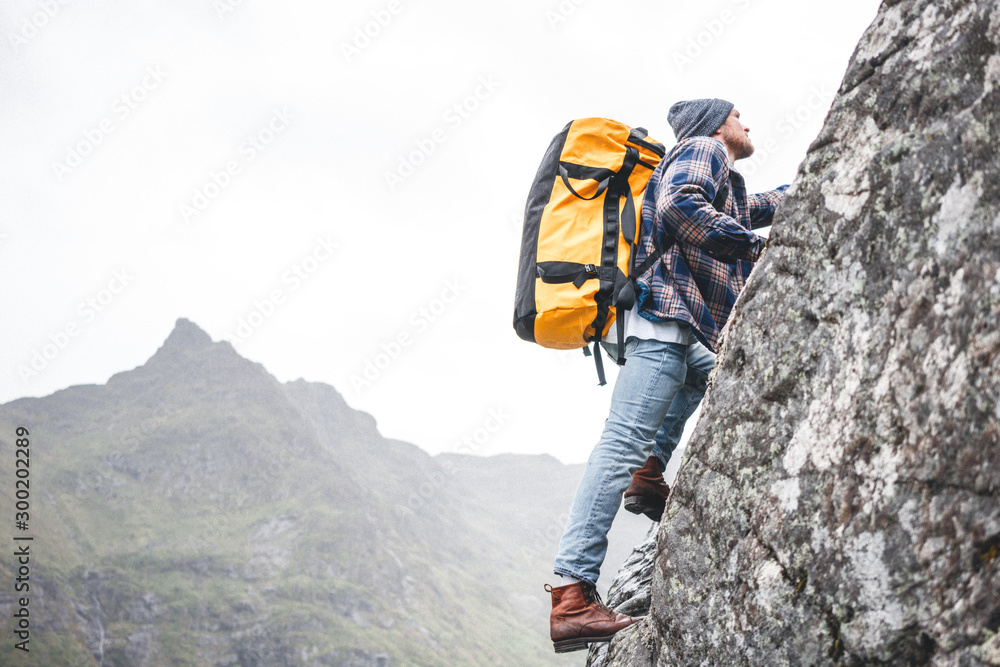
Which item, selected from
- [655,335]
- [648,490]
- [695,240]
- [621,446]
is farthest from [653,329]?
[648,490]

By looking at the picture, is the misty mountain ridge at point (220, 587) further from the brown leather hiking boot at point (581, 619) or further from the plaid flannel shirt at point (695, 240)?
the plaid flannel shirt at point (695, 240)

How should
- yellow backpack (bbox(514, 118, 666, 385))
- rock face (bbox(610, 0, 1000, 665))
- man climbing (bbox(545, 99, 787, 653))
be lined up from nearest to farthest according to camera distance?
rock face (bbox(610, 0, 1000, 665))
man climbing (bbox(545, 99, 787, 653))
yellow backpack (bbox(514, 118, 666, 385))

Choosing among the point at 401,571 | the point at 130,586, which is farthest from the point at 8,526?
the point at 401,571

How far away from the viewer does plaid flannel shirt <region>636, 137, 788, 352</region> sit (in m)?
4.32

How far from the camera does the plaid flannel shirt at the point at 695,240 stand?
14.2 feet

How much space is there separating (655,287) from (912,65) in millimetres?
1953

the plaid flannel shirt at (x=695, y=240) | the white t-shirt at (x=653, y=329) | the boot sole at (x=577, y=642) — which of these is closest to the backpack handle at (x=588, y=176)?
the plaid flannel shirt at (x=695, y=240)

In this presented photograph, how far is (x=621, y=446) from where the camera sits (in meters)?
4.62

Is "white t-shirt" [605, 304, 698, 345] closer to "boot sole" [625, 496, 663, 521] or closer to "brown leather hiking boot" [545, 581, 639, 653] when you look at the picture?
"boot sole" [625, 496, 663, 521]

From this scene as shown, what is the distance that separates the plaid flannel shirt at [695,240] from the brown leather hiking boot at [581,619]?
2.03 meters

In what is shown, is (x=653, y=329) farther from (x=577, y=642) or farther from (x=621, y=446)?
(x=577, y=642)

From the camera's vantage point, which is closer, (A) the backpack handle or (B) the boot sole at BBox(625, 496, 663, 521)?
(A) the backpack handle

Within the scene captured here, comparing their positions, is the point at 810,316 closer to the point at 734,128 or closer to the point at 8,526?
the point at 734,128

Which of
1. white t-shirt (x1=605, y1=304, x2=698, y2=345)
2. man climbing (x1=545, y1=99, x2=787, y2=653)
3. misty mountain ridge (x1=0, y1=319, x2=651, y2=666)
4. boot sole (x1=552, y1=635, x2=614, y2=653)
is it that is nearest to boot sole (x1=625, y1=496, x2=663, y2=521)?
man climbing (x1=545, y1=99, x2=787, y2=653)
